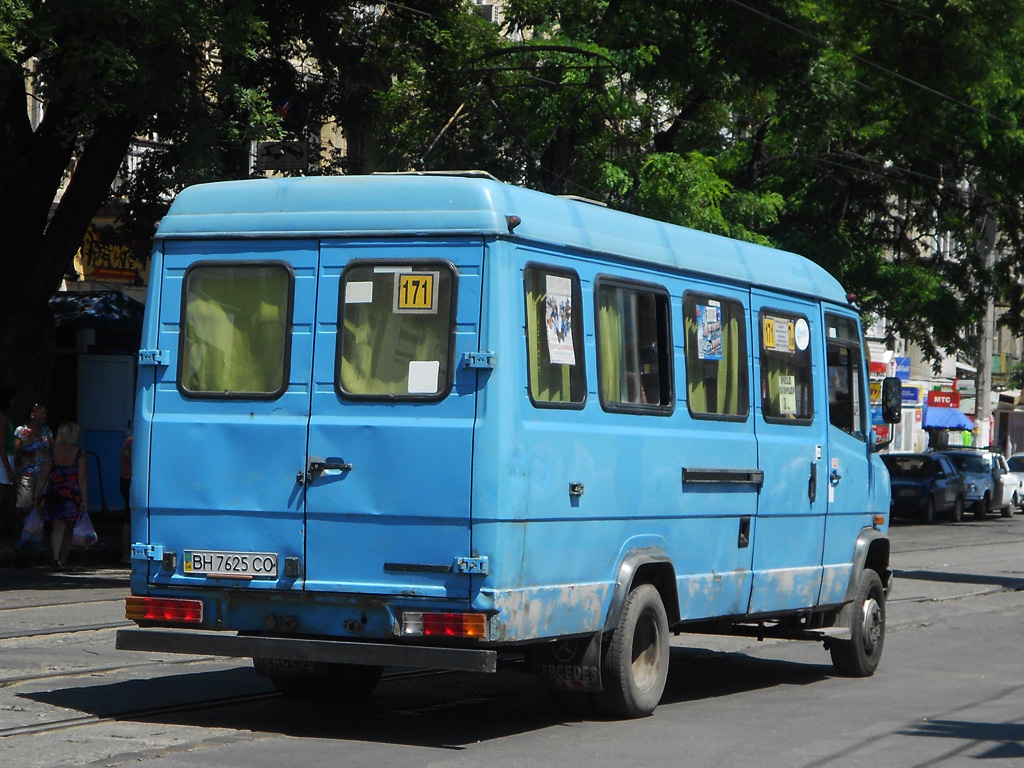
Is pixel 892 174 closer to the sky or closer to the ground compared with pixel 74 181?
closer to the sky

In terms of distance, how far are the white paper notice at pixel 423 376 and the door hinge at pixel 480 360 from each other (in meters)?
0.18

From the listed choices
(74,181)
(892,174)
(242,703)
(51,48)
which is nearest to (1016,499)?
(892,174)

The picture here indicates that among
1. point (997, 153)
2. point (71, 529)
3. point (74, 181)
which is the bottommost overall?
point (71, 529)

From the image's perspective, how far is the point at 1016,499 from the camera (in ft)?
136

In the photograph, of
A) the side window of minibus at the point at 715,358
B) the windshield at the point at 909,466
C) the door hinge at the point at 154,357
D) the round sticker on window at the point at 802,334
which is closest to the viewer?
the door hinge at the point at 154,357

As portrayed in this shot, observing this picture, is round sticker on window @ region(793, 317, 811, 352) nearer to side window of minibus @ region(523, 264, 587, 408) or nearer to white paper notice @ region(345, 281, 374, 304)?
side window of minibus @ region(523, 264, 587, 408)

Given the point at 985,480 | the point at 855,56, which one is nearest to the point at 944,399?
the point at 985,480

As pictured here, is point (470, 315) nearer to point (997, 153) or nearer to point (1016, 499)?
point (997, 153)

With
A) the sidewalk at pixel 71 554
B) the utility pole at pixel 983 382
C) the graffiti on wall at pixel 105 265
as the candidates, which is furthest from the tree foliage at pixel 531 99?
the utility pole at pixel 983 382

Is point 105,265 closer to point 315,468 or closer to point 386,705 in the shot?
point 386,705

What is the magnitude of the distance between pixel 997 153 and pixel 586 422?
76.9 ft

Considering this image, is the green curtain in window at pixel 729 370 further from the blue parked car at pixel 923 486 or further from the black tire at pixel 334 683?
the blue parked car at pixel 923 486

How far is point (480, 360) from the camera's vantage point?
7.27m

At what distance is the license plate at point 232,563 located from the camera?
298 inches
